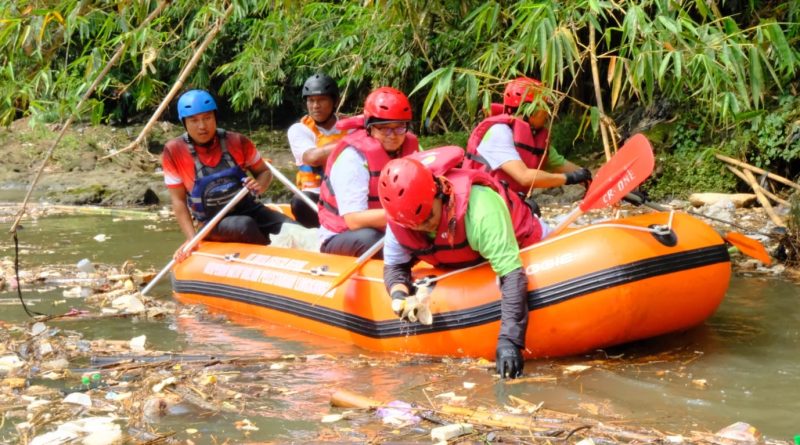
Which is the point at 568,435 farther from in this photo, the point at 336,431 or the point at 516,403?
the point at 336,431

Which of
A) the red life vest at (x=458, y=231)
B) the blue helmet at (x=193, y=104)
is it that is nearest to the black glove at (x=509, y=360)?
the red life vest at (x=458, y=231)

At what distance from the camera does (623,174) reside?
4.94m

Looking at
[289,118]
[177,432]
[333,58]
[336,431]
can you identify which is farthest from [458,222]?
[289,118]

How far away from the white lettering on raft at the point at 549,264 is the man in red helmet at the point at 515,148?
1.10 meters

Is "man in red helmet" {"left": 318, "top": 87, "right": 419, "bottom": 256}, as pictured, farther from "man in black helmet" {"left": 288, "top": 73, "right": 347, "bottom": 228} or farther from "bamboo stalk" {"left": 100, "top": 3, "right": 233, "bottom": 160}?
"man in black helmet" {"left": 288, "top": 73, "right": 347, "bottom": 228}

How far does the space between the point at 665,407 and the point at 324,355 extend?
76.3 inches

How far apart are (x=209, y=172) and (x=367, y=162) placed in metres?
1.80

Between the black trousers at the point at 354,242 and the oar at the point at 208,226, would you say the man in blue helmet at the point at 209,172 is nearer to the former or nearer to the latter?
the oar at the point at 208,226

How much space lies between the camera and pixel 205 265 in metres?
6.95

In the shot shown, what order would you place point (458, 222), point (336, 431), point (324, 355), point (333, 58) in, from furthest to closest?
1. point (333, 58)
2. point (324, 355)
3. point (458, 222)
4. point (336, 431)

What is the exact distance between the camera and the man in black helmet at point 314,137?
23.5 feet

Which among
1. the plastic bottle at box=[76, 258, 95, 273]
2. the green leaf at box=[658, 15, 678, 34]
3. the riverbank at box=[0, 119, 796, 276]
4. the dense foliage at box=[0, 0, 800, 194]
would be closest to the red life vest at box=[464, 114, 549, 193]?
the dense foliage at box=[0, 0, 800, 194]

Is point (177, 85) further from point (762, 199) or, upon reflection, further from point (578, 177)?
point (762, 199)

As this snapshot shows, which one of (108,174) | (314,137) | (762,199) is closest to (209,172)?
(314,137)
